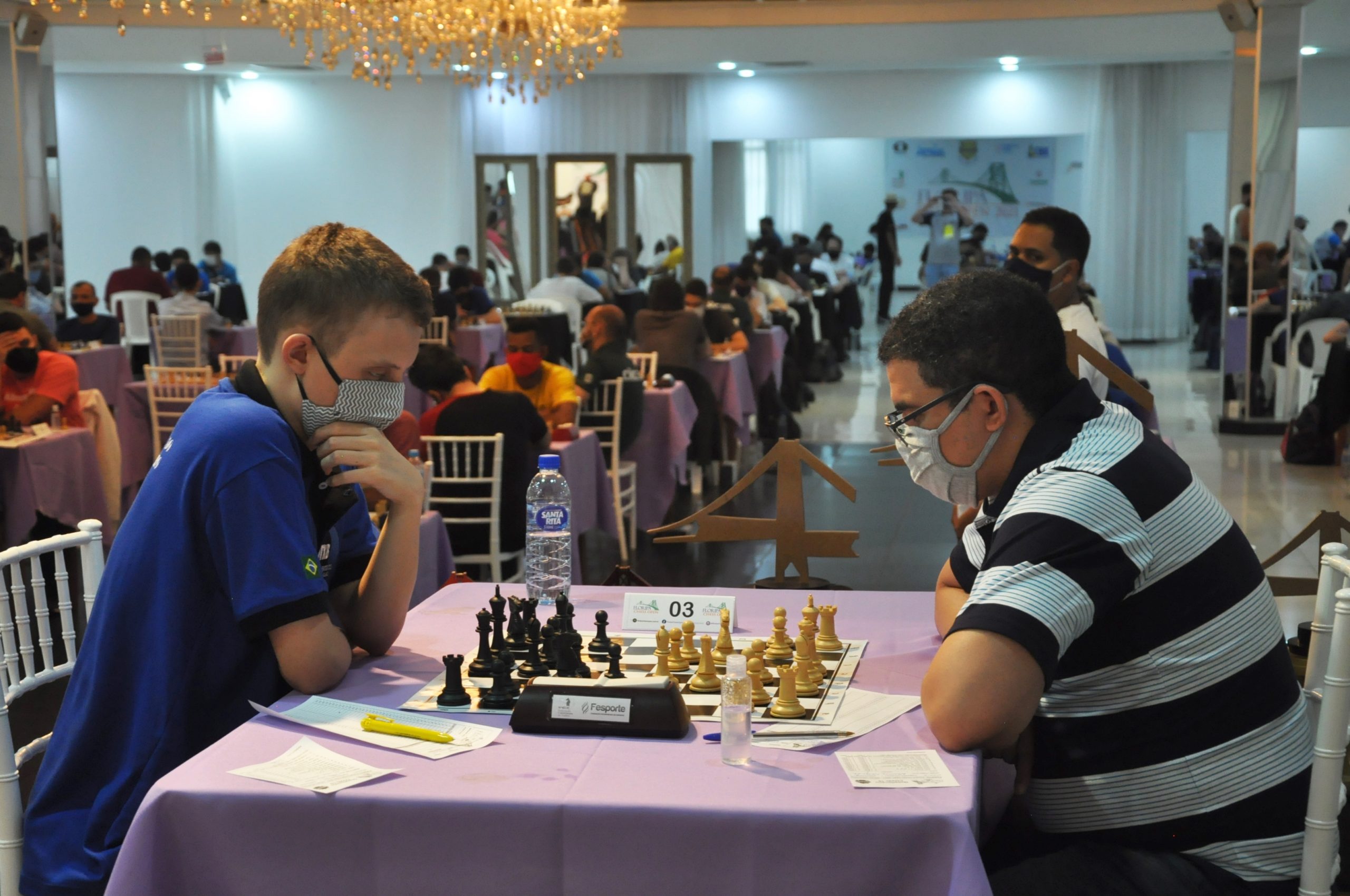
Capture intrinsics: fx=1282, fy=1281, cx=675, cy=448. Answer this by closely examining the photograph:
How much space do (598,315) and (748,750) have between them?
5.11 m

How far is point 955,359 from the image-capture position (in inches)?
63.6

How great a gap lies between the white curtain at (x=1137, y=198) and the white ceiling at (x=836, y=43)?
1.56 meters

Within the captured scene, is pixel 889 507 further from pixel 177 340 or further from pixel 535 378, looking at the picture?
pixel 177 340

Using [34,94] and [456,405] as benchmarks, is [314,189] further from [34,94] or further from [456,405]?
[456,405]

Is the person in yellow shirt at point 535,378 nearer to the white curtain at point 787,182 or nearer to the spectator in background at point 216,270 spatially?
the spectator in background at point 216,270

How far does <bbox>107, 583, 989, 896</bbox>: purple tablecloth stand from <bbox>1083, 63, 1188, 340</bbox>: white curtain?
47.7 feet

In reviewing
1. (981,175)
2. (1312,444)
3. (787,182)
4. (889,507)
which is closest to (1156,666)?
(889,507)

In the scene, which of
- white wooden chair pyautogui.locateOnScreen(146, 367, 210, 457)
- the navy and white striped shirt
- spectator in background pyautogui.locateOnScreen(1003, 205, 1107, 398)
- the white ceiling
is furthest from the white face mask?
the white ceiling

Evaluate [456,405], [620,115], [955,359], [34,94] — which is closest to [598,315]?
[456,405]

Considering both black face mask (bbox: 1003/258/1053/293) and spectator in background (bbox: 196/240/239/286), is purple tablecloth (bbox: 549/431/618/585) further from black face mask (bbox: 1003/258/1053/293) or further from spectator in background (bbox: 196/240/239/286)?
spectator in background (bbox: 196/240/239/286)

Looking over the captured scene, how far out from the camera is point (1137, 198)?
49.1ft

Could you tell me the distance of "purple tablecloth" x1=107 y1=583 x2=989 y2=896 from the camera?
131cm

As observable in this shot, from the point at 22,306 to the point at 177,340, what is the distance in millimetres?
1105

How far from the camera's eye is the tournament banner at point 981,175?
17875 mm
